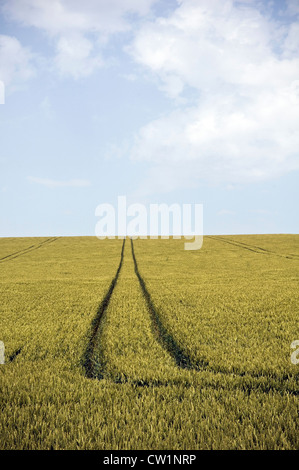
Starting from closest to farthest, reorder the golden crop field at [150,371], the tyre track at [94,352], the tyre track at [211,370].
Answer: the golden crop field at [150,371]
the tyre track at [211,370]
the tyre track at [94,352]

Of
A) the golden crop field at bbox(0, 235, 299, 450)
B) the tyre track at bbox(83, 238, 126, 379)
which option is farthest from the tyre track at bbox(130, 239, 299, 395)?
the tyre track at bbox(83, 238, 126, 379)

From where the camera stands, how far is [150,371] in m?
6.15

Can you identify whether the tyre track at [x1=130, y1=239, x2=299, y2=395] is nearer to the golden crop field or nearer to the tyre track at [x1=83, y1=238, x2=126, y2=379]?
Answer: the golden crop field

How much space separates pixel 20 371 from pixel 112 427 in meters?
3.17

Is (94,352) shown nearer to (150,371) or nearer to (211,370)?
(150,371)

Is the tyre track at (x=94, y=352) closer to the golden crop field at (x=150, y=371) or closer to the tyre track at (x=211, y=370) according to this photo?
the golden crop field at (x=150, y=371)

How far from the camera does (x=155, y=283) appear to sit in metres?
18.3

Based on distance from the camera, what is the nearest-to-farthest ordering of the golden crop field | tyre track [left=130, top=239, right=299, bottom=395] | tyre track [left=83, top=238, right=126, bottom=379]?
the golden crop field < tyre track [left=130, top=239, right=299, bottom=395] < tyre track [left=83, top=238, right=126, bottom=379]

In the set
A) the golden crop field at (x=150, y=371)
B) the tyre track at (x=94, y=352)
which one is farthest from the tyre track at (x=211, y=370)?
the tyre track at (x=94, y=352)

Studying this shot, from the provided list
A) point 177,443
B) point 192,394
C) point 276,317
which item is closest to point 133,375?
point 192,394

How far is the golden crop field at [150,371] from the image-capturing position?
13.3ft

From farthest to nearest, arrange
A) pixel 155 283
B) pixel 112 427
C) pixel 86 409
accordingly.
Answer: pixel 155 283
pixel 86 409
pixel 112 427

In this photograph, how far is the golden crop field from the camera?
405cm
